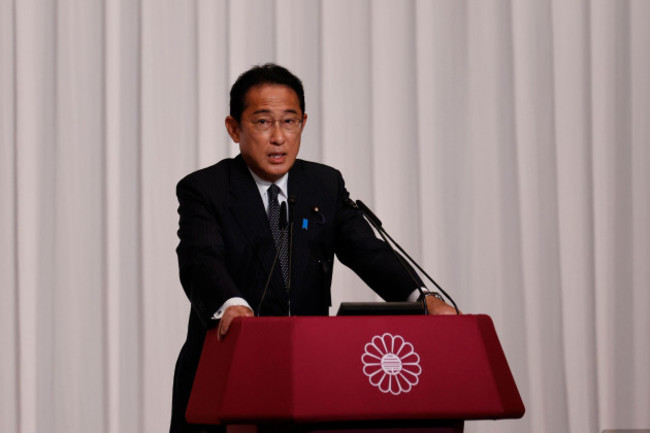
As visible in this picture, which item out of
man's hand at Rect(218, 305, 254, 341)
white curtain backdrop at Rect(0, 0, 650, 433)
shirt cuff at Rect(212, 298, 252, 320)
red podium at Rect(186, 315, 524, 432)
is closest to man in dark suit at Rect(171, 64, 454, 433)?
shirt cuff at Rect(212, 298, 252, 320)

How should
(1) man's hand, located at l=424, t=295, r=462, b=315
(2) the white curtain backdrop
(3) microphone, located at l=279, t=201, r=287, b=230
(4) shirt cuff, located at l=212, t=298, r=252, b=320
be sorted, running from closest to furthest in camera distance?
(4) shirt cuff, located at l=212, t=298, r=252, b=320
(1) man's hand, located at l=424, t=295, r=462, b=315
(3) microphone, located at l=279, t=201, r=287, b=230
(2) the white curtain backdrop

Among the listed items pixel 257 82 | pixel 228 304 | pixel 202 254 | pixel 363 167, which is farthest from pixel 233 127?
Answer: pixel 363 167

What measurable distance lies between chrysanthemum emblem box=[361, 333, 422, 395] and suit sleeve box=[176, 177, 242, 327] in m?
0.44

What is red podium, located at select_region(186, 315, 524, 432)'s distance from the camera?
1.87 m

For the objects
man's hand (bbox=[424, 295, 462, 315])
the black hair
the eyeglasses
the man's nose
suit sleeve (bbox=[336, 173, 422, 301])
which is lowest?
man's hand (bbox=[424, 295, 462, 315])

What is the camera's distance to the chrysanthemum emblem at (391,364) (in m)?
1.90

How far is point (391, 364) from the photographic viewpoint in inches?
75.6

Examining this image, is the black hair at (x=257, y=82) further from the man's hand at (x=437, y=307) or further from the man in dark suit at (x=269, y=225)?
the man's hand at (x=437, y=307)

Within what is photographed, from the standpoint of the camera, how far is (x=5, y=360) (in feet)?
13.8

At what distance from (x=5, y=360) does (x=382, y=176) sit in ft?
6.26

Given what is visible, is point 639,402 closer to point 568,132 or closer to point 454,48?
point 568,132

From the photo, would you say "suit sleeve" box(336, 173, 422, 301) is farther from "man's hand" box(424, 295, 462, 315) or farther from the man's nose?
the man's nose

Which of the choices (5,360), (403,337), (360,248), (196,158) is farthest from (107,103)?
(403,337)

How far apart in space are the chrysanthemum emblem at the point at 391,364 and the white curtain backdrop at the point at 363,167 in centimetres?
232
